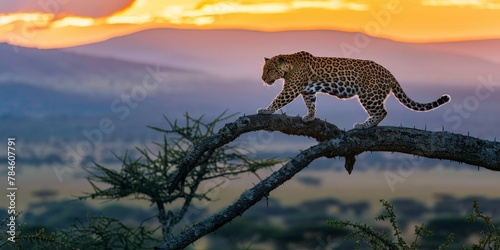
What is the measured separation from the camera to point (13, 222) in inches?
488

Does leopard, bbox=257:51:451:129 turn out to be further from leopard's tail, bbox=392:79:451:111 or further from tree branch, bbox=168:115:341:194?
leopard's tail, bbox=392:79:451:111

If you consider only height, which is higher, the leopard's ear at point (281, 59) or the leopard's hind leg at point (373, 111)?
the leopard's ear at point (281, 59)

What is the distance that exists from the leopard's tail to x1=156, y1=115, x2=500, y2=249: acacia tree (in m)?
0.61

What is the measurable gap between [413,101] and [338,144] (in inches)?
57.3

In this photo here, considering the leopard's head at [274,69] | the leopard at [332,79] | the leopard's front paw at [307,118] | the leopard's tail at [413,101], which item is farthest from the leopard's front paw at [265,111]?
the leopard's tail at [413,101]

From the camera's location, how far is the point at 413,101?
12805 mm

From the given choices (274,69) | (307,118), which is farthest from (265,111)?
(307,118)

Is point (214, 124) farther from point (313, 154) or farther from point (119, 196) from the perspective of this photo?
point (313, 154)

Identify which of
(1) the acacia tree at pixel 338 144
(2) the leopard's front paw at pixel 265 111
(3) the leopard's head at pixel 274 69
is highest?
(3) the leopard's head at pixel 274 69

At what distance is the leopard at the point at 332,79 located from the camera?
11812 millimetres

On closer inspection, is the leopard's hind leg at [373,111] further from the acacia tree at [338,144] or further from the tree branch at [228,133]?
the tree branch at [228,133]

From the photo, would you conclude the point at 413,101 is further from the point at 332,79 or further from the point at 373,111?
the point at 332,79

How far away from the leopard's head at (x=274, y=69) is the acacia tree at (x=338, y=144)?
0.57 metres

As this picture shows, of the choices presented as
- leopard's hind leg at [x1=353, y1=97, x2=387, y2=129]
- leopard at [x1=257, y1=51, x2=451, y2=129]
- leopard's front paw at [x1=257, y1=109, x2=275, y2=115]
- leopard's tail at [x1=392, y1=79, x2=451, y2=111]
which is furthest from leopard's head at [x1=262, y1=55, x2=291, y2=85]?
leopard's tail at [x1=392, y1=79, x2=451, y2=111]
